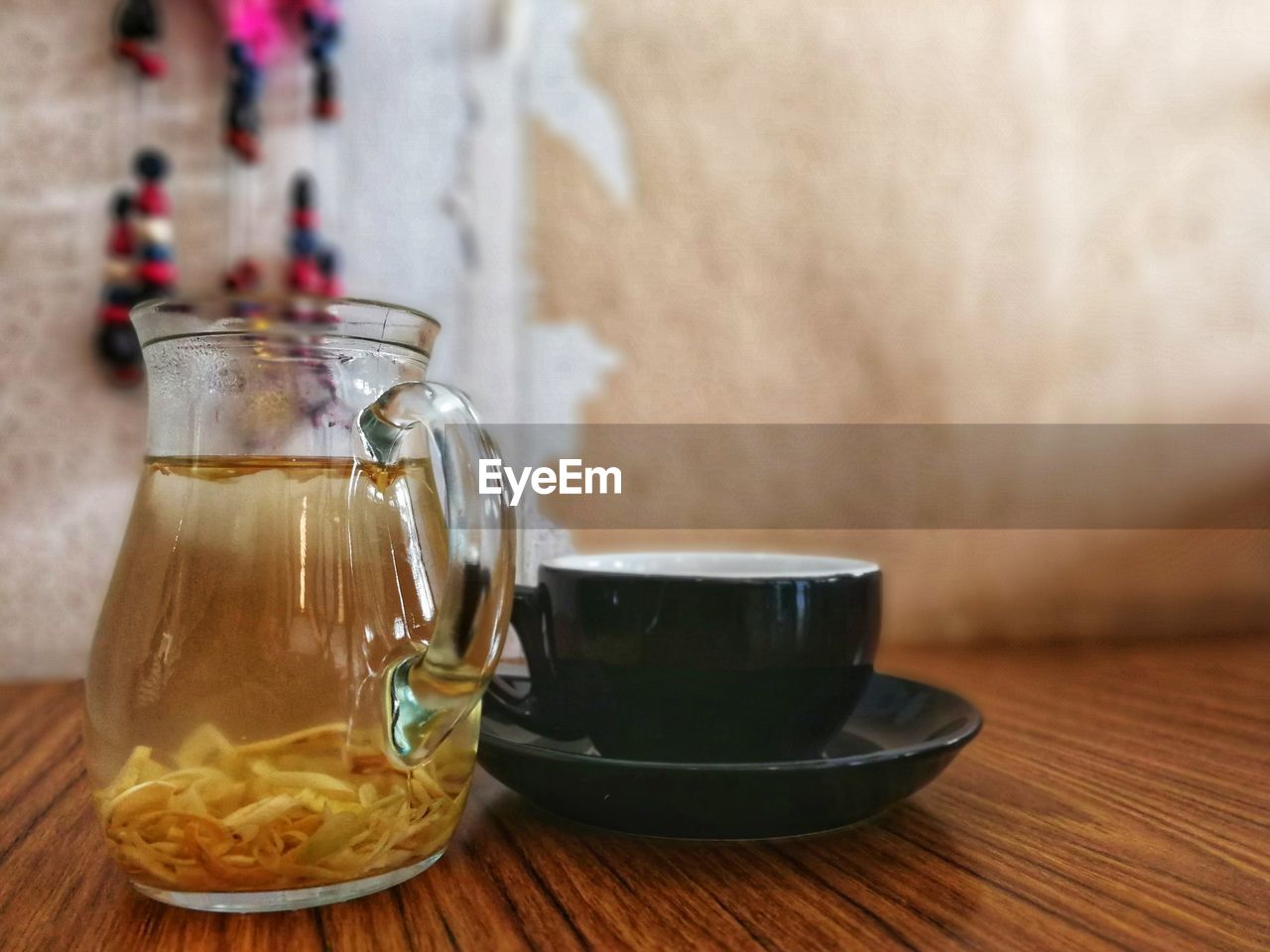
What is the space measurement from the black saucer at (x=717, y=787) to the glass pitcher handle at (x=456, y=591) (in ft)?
0.18

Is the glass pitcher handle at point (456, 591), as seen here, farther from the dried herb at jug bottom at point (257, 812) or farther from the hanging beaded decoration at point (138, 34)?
the hanging beaded decoration at point (138, 34)

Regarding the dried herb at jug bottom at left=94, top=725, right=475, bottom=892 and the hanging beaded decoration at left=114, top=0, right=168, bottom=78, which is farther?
the hanging beaded decoration at left=114, top=0, right=168, bottom=78

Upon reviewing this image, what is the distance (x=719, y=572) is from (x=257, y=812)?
0.25 m

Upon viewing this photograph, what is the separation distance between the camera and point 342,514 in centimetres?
29

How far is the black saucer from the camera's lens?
29 cm

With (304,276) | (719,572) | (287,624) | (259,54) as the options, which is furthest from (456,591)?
(259,54)

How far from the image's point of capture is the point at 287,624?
27 centimetres

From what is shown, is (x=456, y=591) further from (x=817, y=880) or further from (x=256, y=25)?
(x=256, y=25)

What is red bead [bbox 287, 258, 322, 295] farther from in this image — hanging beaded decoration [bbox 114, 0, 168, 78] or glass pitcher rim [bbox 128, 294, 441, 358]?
glass pitcher rim [bbox 128, 294, 441, 358]

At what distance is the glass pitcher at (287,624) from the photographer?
0.84 ft

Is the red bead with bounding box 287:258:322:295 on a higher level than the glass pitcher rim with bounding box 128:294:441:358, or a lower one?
higher

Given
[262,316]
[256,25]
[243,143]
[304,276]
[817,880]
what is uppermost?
[256,25]

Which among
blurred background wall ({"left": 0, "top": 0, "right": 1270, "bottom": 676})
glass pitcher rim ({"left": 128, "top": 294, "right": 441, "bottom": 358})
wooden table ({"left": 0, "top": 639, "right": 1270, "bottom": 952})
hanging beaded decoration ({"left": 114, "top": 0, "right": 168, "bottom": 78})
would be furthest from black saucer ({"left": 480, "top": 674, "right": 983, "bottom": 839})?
hanging beaded decoration ({"left": 114, "top": 0, "right": 168, "bottom": 78})

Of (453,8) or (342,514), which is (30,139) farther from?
(342,514)
